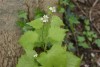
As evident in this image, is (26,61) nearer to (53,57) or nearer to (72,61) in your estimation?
(53,57)

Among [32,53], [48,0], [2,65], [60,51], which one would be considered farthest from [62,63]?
[48,0]

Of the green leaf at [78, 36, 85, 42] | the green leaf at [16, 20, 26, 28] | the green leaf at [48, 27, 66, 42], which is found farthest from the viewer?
the green leaf at [78, 36, 85, 42]

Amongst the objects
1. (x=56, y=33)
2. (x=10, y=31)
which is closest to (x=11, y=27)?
(x=10, y=31)

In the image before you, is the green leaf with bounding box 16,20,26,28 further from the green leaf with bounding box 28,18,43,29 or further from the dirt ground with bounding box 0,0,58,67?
the green leaf with bounding box 28,18,43,29

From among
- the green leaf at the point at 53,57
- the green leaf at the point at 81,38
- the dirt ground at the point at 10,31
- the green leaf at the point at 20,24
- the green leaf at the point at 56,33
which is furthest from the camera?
the green leaf at the point at 81,38

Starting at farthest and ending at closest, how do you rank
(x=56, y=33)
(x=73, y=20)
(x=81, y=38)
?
(x=73, y=20) → (x=81, y=38) → (x=56, y=33)

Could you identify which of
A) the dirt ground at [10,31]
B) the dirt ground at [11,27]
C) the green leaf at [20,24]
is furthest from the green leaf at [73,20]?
the green leaf at [20,24]

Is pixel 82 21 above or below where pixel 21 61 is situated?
above

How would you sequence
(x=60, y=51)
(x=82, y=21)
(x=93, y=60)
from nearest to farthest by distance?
(x=60, y=51)
(x=93, y=60)
(x=82, y=21)

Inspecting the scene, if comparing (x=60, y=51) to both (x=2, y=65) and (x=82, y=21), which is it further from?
(x=82, y=21)

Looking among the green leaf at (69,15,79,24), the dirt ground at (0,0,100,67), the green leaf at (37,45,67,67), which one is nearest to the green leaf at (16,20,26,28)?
the dirt ground at (0,0,100,67)

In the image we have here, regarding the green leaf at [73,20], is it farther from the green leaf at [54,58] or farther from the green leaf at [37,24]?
the green leaf at [54,58]
